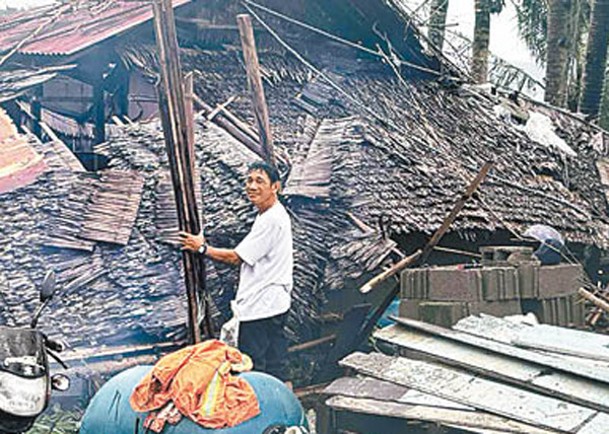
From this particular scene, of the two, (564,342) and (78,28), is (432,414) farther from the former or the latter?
(78,28)

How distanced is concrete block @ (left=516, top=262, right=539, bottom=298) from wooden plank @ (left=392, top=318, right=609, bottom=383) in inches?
42.4

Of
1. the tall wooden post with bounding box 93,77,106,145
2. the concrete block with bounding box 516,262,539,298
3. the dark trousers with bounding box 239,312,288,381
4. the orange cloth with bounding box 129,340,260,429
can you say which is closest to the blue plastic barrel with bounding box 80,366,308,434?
the orange cloth with bounding box 129,340,260,429

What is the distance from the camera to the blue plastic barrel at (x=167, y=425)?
3.97 metres

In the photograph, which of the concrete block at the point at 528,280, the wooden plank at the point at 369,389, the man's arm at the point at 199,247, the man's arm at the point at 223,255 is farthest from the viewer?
the concrete block at the point at 528,280

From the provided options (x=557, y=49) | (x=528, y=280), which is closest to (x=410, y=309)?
(x=528, y=280)

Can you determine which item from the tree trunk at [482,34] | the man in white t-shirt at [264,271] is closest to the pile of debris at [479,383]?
the man in white t-shirt at [264,271]

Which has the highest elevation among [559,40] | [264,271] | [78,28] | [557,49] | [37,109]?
[559,40]

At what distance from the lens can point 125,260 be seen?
666 centimetres

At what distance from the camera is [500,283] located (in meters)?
6.65

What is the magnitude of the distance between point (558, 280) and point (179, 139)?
3.77 metres

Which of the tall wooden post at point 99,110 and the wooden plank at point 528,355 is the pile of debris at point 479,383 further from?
the tall wooden post at point 99,110

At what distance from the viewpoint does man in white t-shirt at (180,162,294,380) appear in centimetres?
524

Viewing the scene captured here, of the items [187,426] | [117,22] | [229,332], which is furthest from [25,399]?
[117,22]

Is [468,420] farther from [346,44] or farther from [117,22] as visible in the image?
[346,44]
